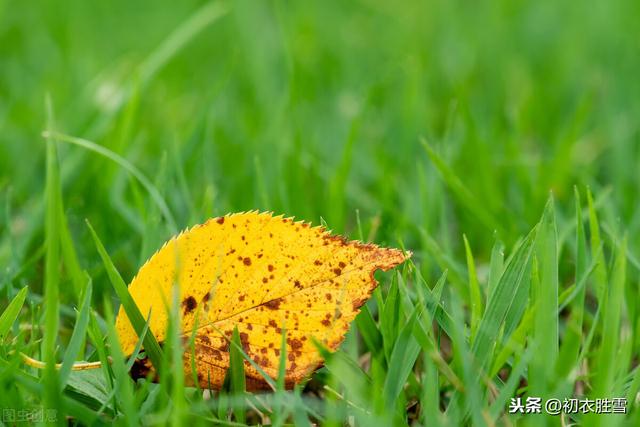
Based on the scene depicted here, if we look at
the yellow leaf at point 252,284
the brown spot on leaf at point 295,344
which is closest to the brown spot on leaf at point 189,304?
the yellow leaf at point 252,284

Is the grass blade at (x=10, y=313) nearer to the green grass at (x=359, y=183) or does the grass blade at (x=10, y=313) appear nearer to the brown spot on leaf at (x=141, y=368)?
the green grass at (x=359, y=183)

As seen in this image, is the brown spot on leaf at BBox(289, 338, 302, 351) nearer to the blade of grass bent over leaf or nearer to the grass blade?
the blade of grass bent over leaf

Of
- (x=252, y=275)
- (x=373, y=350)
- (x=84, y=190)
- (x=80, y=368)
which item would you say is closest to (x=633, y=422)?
(x=373, y=350)

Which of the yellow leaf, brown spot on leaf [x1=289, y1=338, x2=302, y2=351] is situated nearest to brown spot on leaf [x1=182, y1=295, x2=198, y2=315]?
the yellow leaf

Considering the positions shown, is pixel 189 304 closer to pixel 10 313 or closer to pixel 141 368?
pixel 141 368

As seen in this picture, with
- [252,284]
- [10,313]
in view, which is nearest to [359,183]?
[252,284]

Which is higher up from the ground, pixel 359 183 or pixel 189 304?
pixel 359 183
